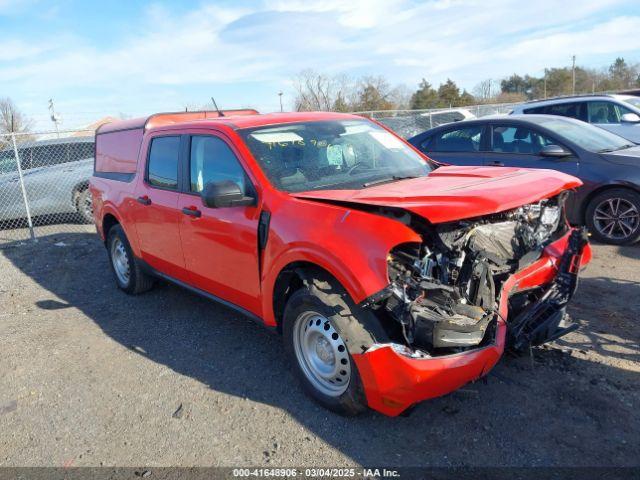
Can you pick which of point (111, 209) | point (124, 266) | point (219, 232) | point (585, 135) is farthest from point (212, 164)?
point (585, 135)

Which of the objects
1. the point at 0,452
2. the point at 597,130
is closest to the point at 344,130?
the point at 0,452

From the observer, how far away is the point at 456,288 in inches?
119

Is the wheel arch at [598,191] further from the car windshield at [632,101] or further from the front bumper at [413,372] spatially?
the car windshield at [632,101]

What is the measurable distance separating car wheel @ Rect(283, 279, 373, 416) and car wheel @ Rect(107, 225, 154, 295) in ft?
9.56

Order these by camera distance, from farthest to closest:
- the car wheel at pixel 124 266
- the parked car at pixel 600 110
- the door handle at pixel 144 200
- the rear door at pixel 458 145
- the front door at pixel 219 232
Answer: the parked car at pixel 600 110
the rear door at pixel 458 145
the car wheel at pixel 124 266
the door handle at pixel 144 200
the front door at pixel 219 232

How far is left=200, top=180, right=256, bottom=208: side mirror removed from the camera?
11.9 feet

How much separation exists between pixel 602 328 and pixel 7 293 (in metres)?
6.84

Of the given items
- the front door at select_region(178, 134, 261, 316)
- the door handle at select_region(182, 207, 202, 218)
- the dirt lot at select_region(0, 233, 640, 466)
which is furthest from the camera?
the door handle at select_region(182, 207, 202, 218)

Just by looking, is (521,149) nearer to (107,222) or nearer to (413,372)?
(413,372)

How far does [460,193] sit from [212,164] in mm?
2051

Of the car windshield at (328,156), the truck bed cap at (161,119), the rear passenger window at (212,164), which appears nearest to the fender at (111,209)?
the truck bed cap at (161,119)

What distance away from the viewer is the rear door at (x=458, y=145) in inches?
296

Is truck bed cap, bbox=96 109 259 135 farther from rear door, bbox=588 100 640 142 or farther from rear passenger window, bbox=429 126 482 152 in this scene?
rear door, bbox=588 100 640 142

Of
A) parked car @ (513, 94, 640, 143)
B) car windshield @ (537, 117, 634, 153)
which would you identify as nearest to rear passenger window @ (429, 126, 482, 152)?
car windshield @ (537, 117, 634, 153)
